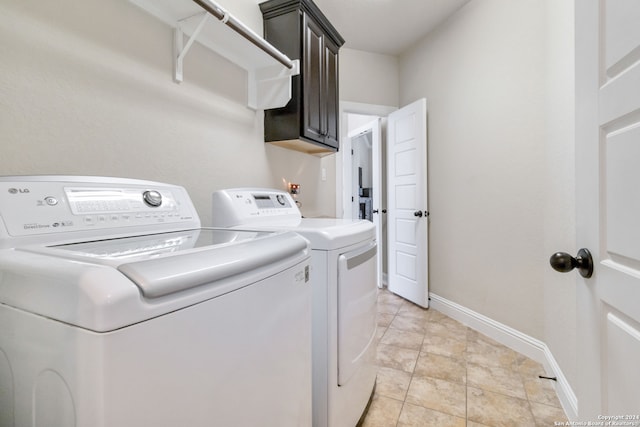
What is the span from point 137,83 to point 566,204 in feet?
7.15

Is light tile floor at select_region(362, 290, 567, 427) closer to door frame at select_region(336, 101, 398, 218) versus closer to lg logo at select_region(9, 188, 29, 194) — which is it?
door frame at select_region(336, 101, 398, 218)

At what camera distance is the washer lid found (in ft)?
1.39

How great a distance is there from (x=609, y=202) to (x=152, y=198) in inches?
50.6

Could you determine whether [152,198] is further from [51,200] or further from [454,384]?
[454,384]

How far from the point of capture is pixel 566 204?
1593 millimetres

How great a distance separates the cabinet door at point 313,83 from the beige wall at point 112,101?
401mm

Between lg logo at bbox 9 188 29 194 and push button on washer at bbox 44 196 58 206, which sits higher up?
lg logo at bbox 9 188 29 194

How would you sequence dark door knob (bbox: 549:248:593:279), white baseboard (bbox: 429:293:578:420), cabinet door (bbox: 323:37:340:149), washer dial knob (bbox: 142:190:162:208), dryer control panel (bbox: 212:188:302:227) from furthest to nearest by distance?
cabinet door (bbox: 323:37:340:149), white baseboard (bbox: 429:293:578:420), dryer control panel (bbox: 212:188:302:227), washer dial knob (bbox: 142:190:162:208), dark door knob (bbox: 549:248:593:279)

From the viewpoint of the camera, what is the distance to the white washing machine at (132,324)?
0.42m

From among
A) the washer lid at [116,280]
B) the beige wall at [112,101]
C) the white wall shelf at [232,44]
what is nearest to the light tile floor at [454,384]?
the washer lid at [116,280]

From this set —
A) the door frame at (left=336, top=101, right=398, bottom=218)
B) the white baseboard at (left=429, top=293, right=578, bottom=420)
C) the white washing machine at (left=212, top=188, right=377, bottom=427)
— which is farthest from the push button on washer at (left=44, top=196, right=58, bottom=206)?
the door frame at (left=336, top=101, right=398, bottom=218)

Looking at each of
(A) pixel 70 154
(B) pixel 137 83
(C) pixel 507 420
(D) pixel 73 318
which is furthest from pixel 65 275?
(C) pixel 507 420

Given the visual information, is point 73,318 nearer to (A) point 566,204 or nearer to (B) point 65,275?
(B) point 65,275

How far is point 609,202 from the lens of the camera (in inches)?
24.7
